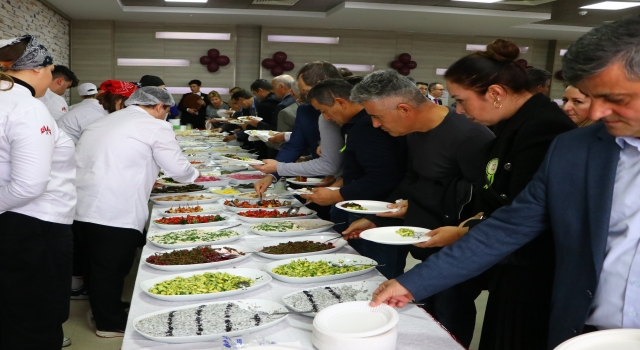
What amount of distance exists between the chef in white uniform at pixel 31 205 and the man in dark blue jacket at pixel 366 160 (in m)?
1.07

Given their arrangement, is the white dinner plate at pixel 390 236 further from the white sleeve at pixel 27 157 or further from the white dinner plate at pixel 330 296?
the white sleeve at pixel 27 157

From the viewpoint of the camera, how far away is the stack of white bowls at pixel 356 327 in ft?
3.45

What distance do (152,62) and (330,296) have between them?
31.0ft

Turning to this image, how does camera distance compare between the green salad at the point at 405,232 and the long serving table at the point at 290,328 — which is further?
the green salad at the point at 405,232

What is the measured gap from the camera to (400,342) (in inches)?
47.0

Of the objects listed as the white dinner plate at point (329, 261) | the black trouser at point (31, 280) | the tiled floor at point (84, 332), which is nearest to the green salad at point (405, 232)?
the white dinner plate at point (329, 261)

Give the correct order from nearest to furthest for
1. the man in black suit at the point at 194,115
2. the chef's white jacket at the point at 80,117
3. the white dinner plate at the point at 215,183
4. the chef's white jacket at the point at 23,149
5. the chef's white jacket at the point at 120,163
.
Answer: the chef's white jacket at the point at 23,149, the chef's white jacket at the point at 120,163, the white dinner plate at the point at 215,183, the chef's white jacket at the point at 80,117, the man in black suit at the point at 194,115

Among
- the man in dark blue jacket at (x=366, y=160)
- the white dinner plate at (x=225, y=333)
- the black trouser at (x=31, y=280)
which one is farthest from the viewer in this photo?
the man in dark blue jacket at (x=366, y=160)

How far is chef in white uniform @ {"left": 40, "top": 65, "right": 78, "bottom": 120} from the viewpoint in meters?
4.38

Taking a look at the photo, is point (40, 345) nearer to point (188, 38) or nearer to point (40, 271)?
point (40, 271)

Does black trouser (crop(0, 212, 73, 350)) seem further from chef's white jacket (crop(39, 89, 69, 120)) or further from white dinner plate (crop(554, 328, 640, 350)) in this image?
chef's white jacket (crop(39, 89, 69, 120))

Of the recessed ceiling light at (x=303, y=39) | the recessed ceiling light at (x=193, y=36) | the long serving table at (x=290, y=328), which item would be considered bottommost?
the long serving table at (x=290, y=328)

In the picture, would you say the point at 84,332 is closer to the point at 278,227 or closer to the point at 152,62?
the point at 278,227

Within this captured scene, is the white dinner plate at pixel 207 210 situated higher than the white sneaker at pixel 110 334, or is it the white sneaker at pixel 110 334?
the white dinner plate at pixel 207 210
